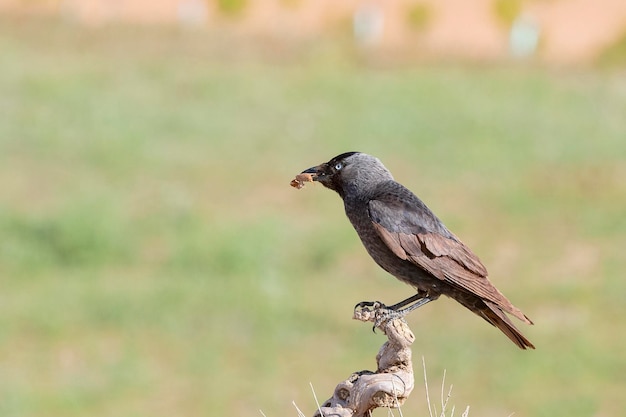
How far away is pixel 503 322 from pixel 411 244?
1.82 ft

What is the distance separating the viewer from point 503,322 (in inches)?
209

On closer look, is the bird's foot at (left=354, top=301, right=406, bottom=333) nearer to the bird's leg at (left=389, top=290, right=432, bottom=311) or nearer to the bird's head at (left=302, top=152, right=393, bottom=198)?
the bird's leg at (left=389, top=290, right=432, bottom=311)

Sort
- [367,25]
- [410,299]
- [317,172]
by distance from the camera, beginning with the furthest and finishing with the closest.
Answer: [367,25] < [317,172] < [410,299]

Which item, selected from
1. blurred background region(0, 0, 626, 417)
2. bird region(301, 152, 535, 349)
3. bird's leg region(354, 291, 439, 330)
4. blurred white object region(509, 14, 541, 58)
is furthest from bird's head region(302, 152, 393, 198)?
blurred white object region(509, 14, 541, 58)

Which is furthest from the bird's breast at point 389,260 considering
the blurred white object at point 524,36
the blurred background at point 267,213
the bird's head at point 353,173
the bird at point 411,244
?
the blurred white object at point 524,36

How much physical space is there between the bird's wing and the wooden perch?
1.09ft

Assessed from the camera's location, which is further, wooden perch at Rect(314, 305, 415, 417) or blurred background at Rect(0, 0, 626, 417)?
blurred background at Rect(0, 0, 626, 417)

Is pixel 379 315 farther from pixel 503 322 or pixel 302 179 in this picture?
pixel 302 179

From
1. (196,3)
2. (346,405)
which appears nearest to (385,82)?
(196,3)

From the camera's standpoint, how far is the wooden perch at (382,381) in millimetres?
5309

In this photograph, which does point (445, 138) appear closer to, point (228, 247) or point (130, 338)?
point (228, 247)

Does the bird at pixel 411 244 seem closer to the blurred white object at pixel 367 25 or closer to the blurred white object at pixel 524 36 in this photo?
the blurred white object at pixel 367 25

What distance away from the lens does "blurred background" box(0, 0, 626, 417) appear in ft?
44.9

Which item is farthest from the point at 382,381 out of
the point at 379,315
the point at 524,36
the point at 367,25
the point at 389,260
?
the point at 524,36
